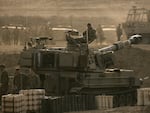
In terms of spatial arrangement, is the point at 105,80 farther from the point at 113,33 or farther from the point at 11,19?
the point at 11,19

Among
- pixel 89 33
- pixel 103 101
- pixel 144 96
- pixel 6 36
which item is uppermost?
pixel 89 33

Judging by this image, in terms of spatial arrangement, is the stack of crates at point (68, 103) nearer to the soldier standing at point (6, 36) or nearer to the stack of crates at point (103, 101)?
the stack of crates at point (103, 101)

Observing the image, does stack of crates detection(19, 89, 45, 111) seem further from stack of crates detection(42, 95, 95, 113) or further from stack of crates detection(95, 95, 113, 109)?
stack of crates detection(95, 95, 113, 109)

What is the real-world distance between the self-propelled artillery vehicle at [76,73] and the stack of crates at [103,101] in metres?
0.79

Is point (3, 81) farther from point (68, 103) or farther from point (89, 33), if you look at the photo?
point (89, 33)

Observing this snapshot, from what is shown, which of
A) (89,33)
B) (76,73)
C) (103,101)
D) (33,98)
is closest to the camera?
(33,98)

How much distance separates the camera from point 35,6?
250 ft

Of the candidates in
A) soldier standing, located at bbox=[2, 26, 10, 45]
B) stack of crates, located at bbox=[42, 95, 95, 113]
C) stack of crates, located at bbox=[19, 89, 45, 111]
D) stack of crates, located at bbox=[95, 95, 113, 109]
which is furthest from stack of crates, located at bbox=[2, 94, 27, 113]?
soldier standing, located at bbox=[2, 26, 10, 45]

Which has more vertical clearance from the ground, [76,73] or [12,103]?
[76,73]

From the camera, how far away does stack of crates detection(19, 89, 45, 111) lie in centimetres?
1571

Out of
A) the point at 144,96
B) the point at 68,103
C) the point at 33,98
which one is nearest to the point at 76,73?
the point at 68,103

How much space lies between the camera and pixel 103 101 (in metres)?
17.8

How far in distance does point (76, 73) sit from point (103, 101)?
149 centimetres

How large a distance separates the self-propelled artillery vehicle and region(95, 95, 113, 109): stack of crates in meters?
0.79
